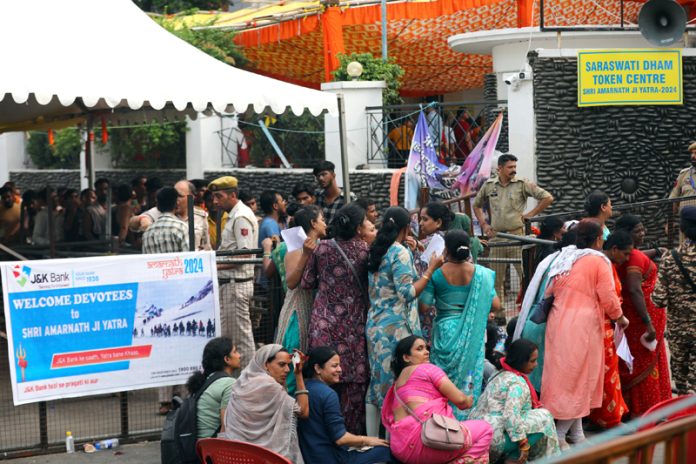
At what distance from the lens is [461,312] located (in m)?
6.90

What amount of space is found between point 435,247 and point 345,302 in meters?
0.75

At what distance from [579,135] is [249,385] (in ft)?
28.6

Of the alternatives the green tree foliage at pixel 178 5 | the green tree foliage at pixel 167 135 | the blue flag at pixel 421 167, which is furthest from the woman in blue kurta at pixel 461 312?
the green tree foliage at pixel 178 5

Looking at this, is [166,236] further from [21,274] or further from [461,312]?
[461,312]

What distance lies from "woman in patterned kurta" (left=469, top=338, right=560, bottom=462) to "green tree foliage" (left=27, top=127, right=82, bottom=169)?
18228mm

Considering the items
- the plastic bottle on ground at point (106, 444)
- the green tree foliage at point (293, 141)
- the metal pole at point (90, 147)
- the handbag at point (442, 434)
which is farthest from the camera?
the green tree foliage at point (293, 141)

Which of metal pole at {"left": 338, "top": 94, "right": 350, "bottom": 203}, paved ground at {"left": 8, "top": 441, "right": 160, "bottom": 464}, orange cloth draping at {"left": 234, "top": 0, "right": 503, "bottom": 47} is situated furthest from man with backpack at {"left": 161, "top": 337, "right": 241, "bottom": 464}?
orange cloth draping at {"left": 234, "top": 0, "right": 503, "bottom": 47}

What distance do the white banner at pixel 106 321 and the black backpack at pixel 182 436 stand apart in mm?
1134

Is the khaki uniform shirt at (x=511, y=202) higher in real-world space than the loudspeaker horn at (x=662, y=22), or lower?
lower

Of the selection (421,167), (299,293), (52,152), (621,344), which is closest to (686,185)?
(421,167)

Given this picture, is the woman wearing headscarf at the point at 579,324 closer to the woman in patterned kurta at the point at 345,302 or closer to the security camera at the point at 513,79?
the woman in patterned kurta at the point at 345,302

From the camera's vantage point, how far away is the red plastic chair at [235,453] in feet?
16.8

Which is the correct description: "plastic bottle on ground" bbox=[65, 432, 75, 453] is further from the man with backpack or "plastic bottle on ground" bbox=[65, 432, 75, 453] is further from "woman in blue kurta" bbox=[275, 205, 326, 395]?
"woman in blue kurta" bbox=[275, 205, 326, 395]

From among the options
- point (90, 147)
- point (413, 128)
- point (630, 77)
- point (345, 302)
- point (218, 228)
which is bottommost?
point (345, 302)
